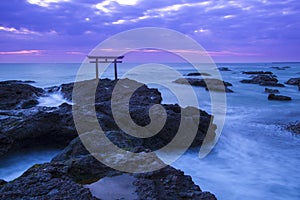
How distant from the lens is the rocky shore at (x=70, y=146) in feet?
10.7

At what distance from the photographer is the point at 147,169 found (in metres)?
3.87

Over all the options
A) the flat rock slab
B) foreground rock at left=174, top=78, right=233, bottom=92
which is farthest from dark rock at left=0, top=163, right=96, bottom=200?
foreground rock at left=174, top=78, right=233, bottom=92

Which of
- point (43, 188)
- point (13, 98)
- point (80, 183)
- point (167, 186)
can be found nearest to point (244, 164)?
point (167, 186)

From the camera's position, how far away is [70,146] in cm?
535

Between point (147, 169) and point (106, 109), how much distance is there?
4451 mm

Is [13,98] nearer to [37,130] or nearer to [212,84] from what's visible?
[37,130]

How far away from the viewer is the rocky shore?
325cm

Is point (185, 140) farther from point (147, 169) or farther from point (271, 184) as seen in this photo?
point (147, 169)

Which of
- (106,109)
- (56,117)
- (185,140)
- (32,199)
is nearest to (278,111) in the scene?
(185,140)

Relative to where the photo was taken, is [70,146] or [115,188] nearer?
[115,188]

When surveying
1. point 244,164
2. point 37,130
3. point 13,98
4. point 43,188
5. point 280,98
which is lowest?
point 244,164

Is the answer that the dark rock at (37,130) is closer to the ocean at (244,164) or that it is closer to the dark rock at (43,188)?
the ocean at (244,164)

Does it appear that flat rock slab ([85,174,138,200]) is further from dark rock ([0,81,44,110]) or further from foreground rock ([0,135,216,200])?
dark rock ([0,81,44,110])

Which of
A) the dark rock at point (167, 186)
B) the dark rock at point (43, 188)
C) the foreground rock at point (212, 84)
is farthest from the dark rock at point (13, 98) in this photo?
the foreground rock at point (212, 84)
